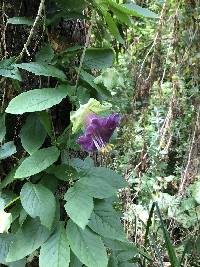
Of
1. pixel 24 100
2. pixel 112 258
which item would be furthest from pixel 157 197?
pixel 24 100

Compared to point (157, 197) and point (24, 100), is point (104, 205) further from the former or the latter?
point (157, 197)

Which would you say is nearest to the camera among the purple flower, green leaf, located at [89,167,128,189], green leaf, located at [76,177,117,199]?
the purple flower

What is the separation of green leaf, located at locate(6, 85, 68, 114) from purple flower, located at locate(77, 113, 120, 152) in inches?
4.8

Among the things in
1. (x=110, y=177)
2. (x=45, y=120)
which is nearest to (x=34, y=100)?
(x=45, y=120)

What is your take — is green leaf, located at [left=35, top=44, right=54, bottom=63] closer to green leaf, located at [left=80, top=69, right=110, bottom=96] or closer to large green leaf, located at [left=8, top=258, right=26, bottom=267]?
green leaf, located at [left=80, top=69, right=110, bottom=96]

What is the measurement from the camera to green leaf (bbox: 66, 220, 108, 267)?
947 mm

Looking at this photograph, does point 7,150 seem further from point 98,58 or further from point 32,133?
point 98,58

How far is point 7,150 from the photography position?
1.07m

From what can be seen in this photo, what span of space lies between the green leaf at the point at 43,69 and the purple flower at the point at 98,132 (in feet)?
0.69

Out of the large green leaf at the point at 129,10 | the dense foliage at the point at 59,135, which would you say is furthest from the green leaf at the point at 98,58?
the large green leaf at the point at 129,10

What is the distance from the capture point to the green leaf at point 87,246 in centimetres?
95

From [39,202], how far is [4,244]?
0.53ft

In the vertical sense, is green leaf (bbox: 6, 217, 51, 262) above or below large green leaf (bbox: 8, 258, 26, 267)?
above

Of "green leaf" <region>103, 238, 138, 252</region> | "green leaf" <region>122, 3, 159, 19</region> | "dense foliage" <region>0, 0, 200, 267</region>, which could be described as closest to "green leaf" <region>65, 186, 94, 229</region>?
"dense foliage" <region>0, 0, 200, 267</region>
